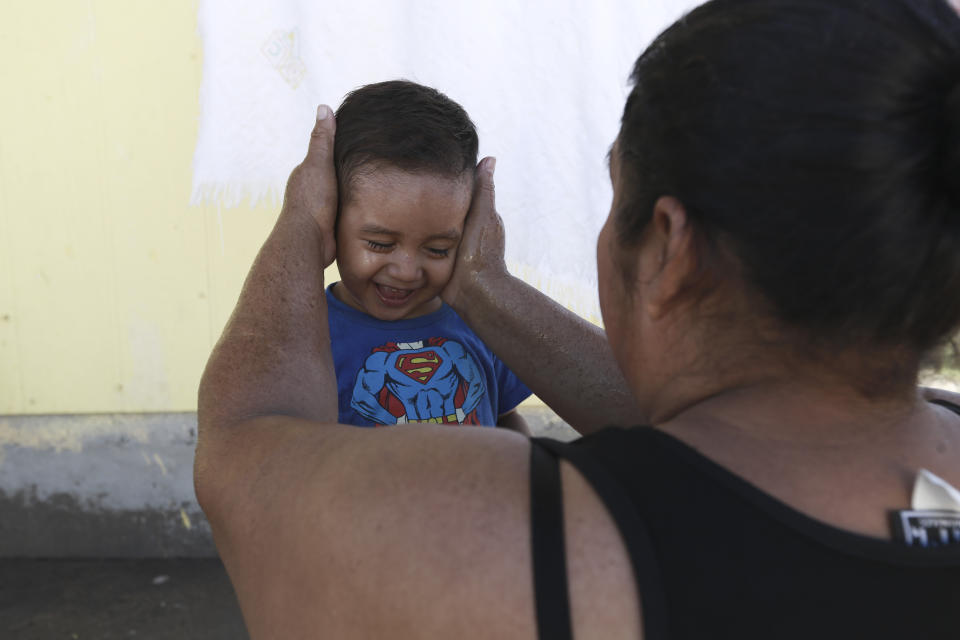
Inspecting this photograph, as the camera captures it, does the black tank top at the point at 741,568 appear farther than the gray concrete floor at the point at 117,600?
No

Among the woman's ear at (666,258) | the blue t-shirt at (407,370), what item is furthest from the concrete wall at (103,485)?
the woman's ear at (666,258)

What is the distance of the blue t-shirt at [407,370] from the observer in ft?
5.24

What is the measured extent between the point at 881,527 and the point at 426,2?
1.98 metres

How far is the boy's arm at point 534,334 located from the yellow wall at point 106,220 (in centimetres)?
173

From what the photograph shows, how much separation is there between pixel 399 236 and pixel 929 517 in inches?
42.6

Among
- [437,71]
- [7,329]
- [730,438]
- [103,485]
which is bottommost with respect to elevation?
[103,485]

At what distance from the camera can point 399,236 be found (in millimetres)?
1570

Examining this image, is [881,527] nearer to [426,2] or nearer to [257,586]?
[257,586]

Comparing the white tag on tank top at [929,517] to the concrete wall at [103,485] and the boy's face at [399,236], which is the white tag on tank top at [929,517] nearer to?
the boy's face at [399,236]

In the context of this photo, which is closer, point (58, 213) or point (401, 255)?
point (401, 255)

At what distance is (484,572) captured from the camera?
674 millimetres

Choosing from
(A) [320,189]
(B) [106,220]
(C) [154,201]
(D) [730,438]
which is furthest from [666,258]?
(B) [106,220]

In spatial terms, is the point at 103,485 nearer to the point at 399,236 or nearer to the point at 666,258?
the point at 399,236

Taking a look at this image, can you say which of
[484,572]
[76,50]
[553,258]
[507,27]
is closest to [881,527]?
[484,572]
